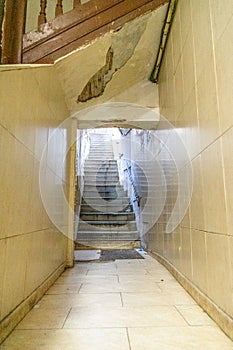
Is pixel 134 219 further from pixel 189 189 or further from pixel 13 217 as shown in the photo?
pixel 13 217

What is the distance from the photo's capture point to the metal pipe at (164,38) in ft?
6.88

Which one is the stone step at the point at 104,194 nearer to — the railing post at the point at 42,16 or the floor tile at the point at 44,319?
the floor tile at the point at 44,319

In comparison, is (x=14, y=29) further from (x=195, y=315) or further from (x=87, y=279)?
(x=87, y=279)

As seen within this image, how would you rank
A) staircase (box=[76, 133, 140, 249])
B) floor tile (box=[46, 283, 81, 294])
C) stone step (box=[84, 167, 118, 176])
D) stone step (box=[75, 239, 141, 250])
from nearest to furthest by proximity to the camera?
1. floor tile (box=[46, 283, 81, 294])
2. stone step (box=[75, 239, 141, 250])
3. staircase (box=[76, 133, 140, 249])
4. stone step (box=[84, 167, 118, 176])

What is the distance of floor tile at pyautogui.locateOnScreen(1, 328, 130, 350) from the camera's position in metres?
1.03

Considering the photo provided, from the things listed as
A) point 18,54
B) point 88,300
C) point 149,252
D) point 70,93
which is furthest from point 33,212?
point 149,252

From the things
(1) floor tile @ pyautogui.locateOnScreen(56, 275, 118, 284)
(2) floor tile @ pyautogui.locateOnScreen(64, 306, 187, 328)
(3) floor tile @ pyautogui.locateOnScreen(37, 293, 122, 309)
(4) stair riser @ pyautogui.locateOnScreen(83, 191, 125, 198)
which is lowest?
(1) floor tile @ pyautogui.locateOnScreen(56, 275, 118, 284)

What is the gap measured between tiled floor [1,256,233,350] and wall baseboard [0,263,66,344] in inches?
1.0

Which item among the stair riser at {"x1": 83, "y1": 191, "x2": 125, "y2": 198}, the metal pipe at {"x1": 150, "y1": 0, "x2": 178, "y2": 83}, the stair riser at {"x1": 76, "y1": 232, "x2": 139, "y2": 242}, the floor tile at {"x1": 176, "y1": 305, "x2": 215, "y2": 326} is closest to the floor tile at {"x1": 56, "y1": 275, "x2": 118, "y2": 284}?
the floor tile at {"x1": 176, "y1": 305, "x2": 215, "y2": 326}

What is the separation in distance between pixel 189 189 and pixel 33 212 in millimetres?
1000

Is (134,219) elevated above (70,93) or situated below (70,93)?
below

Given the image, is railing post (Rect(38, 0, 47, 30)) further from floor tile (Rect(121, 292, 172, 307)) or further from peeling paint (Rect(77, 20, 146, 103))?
floor tile (Rect(121, 292, 172, 307))

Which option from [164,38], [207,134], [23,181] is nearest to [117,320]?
[23,181]

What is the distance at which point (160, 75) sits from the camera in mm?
2781
